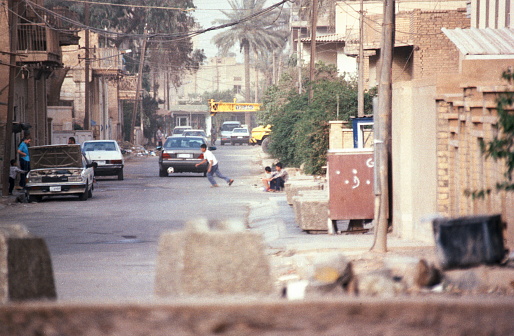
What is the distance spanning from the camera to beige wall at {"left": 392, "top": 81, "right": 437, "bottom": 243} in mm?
12844

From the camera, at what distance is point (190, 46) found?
7731 cm

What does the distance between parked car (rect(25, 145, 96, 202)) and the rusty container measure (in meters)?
10.7

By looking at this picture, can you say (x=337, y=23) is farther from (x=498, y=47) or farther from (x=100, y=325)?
(x=100, y=325)

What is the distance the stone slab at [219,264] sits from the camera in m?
6.43

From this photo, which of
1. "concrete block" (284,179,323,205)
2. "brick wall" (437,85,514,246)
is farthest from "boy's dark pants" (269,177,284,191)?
"brick wall" (437,85,514,246)

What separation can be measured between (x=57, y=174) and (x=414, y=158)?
12.3 m

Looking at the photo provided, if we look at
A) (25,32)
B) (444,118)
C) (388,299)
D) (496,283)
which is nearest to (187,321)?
(388,299)

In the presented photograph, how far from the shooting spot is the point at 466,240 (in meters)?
7.99

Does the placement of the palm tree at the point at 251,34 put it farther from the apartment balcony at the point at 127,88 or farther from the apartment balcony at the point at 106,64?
the apartment balcony at the point at 106,64

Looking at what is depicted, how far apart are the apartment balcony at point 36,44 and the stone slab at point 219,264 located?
1054 inches

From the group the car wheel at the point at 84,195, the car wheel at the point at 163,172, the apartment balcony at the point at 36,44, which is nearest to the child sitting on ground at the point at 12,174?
the car wheel at the point at 84,195

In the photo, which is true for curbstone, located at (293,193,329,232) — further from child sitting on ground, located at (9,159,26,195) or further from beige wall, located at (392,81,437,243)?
child sitting on ground, located at (9,159,26,195)

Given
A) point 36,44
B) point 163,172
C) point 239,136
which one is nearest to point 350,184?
point 163,172

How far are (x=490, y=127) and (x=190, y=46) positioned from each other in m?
68.8
